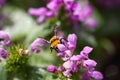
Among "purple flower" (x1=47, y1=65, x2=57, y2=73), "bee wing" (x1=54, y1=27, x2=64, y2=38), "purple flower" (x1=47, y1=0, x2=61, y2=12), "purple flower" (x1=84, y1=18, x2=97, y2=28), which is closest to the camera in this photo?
"purple flower" (x1=47, y1=65, x2=57, y2=73)

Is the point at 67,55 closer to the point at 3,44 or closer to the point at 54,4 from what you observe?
the point at 3,44

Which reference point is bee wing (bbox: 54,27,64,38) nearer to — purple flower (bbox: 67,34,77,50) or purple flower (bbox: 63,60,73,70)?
purple flower (bbox: 67,34,77,50)

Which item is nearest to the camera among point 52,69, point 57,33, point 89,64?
point 89,64

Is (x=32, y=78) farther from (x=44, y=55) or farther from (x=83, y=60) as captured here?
(x=44, y=55)

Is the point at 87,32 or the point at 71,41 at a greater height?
the point at 87,32

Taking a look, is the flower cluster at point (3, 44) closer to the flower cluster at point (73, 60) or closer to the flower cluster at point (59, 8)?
the flower cluster at point (73, 60)

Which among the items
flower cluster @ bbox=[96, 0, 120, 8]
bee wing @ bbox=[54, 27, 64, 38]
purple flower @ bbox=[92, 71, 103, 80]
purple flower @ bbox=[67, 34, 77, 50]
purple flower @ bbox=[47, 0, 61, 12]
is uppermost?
flower cluster @ bbox=[96, 0, 120, 8]

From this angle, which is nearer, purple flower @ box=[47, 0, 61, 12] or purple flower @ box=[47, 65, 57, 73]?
purple flower @ box=[47, 65, 57, 73]

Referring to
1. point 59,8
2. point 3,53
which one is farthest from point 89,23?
point 3,53

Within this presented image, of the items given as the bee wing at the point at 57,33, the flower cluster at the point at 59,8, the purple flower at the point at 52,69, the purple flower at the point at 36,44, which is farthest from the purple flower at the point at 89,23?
the purple flower at the point at 52,69

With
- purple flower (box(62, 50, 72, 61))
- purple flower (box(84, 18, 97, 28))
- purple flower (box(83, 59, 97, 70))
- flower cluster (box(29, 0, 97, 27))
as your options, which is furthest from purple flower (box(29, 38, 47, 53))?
purple flower (box(84, 18, 97, 28))

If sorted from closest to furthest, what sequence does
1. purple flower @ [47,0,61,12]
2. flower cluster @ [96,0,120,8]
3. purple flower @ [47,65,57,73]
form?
purple flower @ [47,65,57,73] → purple flower @ [47,0,61,12] → flower cluster @ [96,0,120,8]

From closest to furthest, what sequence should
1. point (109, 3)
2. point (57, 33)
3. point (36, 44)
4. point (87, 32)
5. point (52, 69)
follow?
point (52, 69) → point (36, 44) → point (57, 33) → point (87, 32) → point (109, 3)

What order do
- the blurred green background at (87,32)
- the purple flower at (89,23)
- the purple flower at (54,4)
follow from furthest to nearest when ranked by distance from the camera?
the purple flower at (89,23) < the blurred green background at (87,32) < the purple flower at (54,4)
